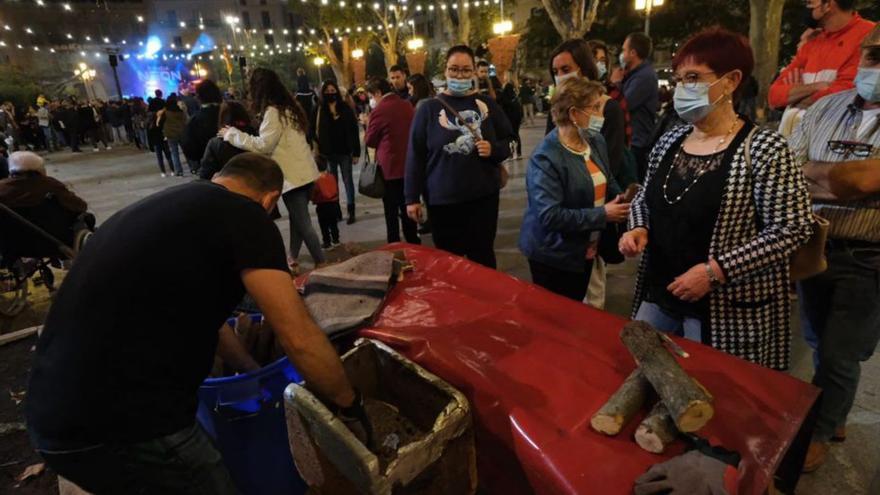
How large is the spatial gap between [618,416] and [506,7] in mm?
34188

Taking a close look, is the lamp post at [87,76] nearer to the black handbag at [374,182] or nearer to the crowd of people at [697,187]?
the black handbag at [374,182]

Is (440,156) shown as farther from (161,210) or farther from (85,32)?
(85,32)

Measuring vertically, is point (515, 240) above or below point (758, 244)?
below

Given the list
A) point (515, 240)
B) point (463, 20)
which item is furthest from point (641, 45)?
point (463, 20)

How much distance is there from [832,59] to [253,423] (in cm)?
368

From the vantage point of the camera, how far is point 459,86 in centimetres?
342

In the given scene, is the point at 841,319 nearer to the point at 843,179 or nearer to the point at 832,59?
the point at 843,179

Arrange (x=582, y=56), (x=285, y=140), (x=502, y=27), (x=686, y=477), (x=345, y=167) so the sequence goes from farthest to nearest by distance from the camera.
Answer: (x=502, y=27) → (x=345, y=167) → (x=285, y=140) → (x=582, y=56) → (x=686, y=477)

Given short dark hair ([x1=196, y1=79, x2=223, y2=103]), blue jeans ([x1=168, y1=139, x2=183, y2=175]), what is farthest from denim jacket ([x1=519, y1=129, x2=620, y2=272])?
blue jeans ([x1=168, y1=139, x2=183, y2=175])

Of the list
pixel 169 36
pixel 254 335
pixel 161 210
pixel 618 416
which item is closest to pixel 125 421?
pixel 161 210

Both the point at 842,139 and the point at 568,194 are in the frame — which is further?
the point at 568,194

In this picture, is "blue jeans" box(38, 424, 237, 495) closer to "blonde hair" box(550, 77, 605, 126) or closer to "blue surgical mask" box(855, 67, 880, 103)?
"blonde hair" box(550, 77, 605, 126)

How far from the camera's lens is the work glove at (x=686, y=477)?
1.18 meters

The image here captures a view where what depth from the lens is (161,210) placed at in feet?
4.70
